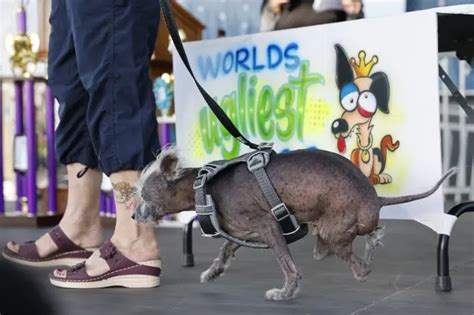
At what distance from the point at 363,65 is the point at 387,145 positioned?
0.76 feet

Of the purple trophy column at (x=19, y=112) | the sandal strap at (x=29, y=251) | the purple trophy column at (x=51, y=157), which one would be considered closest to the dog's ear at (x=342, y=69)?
the sandal strap at (x=29, y=251)

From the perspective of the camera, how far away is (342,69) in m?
2.28

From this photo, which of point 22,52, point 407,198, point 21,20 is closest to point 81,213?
point 407,198

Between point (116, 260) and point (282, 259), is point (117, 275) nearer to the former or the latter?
point (116, 260)

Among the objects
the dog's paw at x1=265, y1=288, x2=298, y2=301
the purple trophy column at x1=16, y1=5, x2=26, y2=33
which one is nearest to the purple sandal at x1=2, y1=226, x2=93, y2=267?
the dog's paw at x1=265, y1=288, x2=298, y2=301

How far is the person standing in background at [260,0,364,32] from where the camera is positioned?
3486 mm

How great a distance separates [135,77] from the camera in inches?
83.4

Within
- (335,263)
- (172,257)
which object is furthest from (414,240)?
(172,257)

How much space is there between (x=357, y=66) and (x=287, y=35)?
26cm

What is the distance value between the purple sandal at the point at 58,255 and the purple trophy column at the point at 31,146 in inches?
53.3

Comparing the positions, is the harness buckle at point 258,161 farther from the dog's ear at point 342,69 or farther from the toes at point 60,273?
the toes at point 60,273

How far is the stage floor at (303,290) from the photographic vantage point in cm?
183

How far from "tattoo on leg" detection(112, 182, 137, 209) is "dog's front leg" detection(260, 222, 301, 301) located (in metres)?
0.41

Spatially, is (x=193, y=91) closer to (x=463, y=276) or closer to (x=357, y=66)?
(x=357, y=66)
